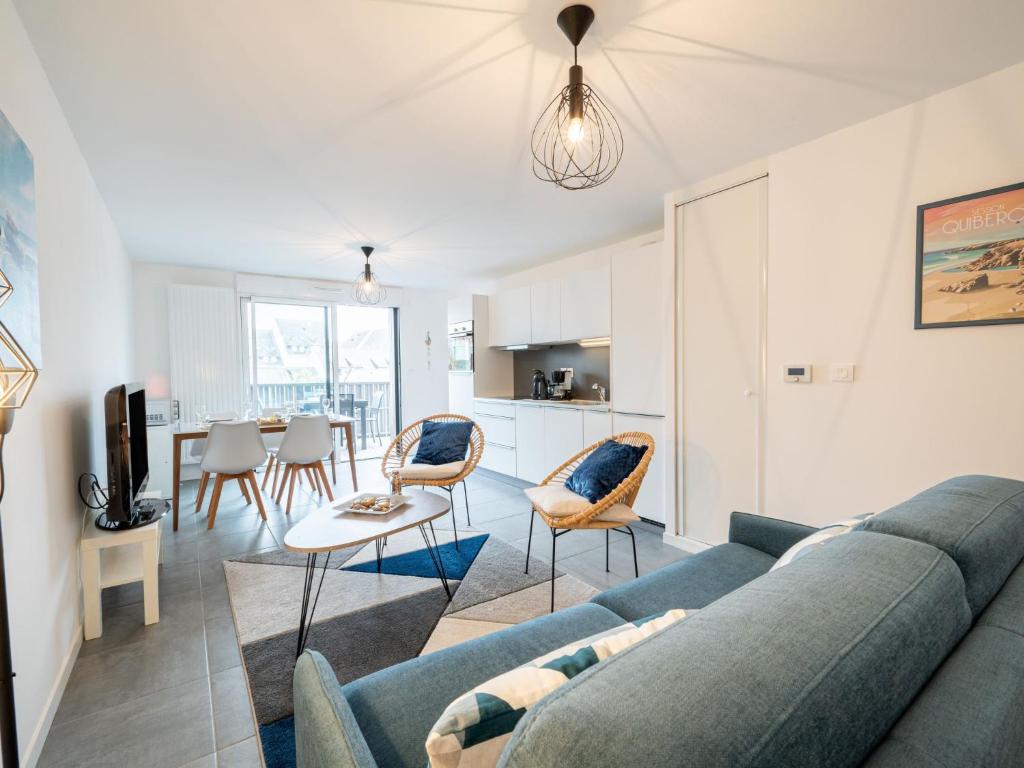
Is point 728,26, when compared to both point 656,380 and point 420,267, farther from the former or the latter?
point 420,267

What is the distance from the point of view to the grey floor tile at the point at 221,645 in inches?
77.7

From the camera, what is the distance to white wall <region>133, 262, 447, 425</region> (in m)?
5.09

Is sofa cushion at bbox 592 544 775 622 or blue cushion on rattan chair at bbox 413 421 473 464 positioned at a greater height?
blue cushion on rattan chair at bbox 413 421 473 464

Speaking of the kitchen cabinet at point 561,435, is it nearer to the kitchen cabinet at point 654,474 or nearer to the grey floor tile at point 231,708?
the kitchen cabinet at point 654,474

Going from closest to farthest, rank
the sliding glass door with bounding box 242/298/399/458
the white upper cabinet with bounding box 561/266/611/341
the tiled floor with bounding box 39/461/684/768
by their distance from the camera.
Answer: the tiled floor with bounding box 39/461/684/768
the white upper cabinet with bounding box 561/266/611/341
the sliding glass door with bounding box 242/298/399/458

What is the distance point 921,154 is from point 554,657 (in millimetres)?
2781

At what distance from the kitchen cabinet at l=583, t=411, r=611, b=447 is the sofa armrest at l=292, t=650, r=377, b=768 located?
3.14 metres

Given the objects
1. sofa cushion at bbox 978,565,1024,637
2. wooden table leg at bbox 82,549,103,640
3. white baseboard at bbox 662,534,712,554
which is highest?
sofa cushion at bbox 978,565,1024,637

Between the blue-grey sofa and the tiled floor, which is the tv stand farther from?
the blue-grey sofa

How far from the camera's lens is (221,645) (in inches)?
83.2

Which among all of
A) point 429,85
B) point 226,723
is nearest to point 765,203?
point 429,85

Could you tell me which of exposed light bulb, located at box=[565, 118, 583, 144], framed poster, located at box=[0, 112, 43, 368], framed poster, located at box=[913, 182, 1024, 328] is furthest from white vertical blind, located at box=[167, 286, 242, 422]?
framed poster, located at box=[913, 182, 1024, 328]

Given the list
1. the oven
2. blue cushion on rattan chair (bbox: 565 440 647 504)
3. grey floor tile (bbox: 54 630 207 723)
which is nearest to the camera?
grey floor tile (bbox: 54 630 207 723)

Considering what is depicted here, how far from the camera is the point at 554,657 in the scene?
75cm
